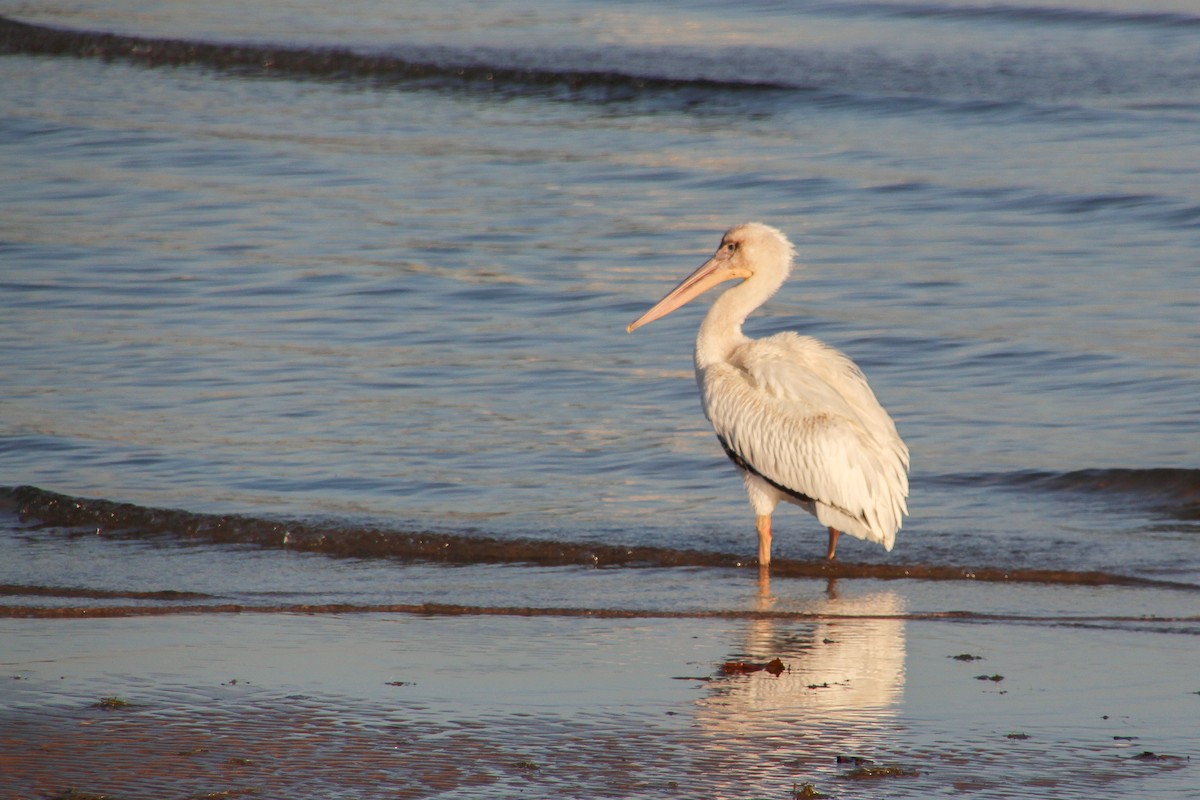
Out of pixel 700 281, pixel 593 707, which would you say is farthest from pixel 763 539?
pixel 593 707

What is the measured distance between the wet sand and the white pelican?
3.72 ft

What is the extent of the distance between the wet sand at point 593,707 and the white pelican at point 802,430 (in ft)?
3.72

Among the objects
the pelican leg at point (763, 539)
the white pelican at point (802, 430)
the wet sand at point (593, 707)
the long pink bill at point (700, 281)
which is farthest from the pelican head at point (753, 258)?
the wet sand at point (593, 707)

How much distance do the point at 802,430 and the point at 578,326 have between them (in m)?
4.25

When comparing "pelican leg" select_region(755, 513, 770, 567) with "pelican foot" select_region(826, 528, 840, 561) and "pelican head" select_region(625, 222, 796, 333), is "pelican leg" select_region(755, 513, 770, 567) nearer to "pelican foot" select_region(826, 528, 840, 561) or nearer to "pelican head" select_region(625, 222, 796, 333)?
"pelican foot" select_region(826, 528, 840, 561)

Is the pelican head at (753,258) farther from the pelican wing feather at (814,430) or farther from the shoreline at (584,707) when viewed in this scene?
the shoreline at (584,707)

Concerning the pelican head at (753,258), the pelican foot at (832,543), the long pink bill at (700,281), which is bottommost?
the pelican foot at (832,543)

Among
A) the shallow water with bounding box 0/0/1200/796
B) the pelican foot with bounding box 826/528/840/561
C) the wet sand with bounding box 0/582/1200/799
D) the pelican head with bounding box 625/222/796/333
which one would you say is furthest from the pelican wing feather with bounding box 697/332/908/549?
the wet sand with bounding box 0/582/1200/799

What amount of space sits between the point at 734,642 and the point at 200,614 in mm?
1820

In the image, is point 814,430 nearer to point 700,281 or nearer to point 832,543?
point 832,543

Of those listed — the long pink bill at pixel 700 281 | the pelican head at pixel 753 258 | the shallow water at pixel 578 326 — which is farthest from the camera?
the long pink bill at pixel 700 281

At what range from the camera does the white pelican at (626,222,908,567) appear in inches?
287

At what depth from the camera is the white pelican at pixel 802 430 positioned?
7.29 meters

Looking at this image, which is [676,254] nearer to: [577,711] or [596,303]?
[596,303]
